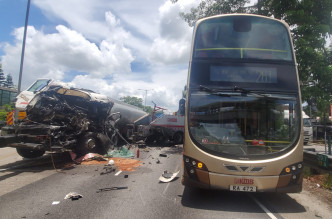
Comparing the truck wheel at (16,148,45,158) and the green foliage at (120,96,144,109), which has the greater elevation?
the green foliage at (120,96,144,109)

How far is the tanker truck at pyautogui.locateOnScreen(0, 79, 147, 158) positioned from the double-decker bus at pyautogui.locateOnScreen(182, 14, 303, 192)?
5.26 meters

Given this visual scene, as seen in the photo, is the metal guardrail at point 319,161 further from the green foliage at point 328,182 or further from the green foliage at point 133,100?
the green foliage at point 133,100

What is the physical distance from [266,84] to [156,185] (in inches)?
139

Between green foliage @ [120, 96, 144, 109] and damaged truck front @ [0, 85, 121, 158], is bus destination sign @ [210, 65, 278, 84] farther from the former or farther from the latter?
green foliage @ [120, 96, 144, 109]

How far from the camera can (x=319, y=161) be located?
687 centimetres

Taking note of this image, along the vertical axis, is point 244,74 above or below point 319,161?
above

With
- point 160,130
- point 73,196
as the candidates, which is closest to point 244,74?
point 73,196

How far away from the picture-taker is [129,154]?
1102 cm

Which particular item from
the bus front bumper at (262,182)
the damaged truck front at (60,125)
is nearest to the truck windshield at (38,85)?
the damaged truck front at (60,125)

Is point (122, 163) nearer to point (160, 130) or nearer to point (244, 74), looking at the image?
point (244, 74)

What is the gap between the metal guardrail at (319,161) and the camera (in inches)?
255

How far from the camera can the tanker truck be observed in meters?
8.12

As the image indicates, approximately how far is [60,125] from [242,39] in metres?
6.72

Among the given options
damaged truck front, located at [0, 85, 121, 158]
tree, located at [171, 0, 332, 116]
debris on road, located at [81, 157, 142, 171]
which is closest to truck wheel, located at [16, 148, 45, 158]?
damaged truck front, located at [0, 85, 121, 158]
